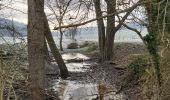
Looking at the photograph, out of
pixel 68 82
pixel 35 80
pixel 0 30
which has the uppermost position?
pixel 0 30

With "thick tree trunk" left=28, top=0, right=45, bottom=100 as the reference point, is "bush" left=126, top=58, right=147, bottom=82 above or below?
below

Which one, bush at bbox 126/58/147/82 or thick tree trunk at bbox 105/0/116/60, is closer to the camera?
bush at bbox 126/58/147/82

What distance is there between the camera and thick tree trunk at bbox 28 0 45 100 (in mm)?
8336

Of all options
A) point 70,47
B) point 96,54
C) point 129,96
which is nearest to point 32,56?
point 129,96

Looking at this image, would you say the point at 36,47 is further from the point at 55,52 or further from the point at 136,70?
the point at 55,52

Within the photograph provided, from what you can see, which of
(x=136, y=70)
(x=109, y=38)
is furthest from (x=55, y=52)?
(x=109, y=38)

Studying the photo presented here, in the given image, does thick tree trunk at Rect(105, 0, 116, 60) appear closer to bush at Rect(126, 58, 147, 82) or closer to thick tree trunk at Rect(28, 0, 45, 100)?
bush at Rect(126, 58, 147, 82)

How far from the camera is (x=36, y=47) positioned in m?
8.41

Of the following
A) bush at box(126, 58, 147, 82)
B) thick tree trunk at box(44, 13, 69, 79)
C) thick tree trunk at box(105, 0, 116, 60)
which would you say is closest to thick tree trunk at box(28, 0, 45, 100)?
bush at box(126, 58, 147, 82)

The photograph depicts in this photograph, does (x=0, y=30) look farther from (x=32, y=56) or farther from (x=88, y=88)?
(x=32, y=56)

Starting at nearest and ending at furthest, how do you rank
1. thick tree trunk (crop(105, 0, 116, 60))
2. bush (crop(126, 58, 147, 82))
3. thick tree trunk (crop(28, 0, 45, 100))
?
thick tree trunk (crop(28, 0, 45, 100)) → bush (crop(126, 58, 147, 82)) → thick tree trunk (crop(105, 0, 116, 60))

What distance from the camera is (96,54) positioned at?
3803cm

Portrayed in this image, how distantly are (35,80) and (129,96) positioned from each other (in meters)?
6.70

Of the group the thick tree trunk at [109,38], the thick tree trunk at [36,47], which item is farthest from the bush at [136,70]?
the thick tree trunk at [109,38]
